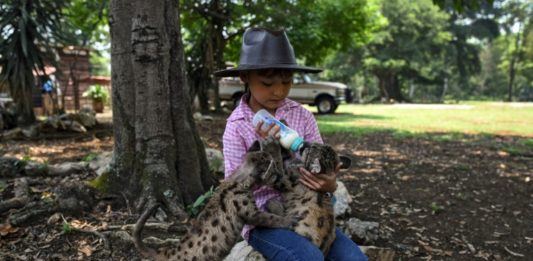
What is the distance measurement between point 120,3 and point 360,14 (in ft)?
51.7

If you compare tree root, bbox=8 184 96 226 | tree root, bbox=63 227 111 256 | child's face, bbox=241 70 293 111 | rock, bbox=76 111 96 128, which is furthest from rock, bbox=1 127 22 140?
child's face, bbox=241 70 293 111

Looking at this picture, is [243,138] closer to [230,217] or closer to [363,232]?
[230,217]

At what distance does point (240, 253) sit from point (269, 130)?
1.28 meters

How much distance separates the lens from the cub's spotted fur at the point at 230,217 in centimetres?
294

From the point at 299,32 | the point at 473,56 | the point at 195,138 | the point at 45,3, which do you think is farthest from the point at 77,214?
the point at 473,56

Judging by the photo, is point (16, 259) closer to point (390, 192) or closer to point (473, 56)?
point (390, 192)

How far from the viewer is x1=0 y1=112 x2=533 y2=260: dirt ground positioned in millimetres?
4504

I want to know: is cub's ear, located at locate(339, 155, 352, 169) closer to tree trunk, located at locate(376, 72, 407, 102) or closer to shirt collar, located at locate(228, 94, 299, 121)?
shirt collar, located at locate(228, 94, 299, 121)

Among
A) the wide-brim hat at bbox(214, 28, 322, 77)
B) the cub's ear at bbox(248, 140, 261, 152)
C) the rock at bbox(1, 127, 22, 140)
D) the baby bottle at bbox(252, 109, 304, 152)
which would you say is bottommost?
the rock at bbox(1, 127, 22, 140)

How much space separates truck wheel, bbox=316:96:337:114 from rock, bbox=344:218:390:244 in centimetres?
1932

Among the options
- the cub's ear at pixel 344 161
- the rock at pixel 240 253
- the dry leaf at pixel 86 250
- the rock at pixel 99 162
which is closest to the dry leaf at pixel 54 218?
the dry leaf at pixel 86 250

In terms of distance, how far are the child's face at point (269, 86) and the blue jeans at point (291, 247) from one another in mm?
880

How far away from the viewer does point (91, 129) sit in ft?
40.2

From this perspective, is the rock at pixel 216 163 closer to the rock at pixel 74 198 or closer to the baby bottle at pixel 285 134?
the rock at pixel 74 198
